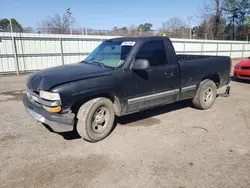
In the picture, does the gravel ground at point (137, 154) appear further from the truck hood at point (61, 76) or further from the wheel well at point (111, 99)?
the truck hood at point (61, 76)

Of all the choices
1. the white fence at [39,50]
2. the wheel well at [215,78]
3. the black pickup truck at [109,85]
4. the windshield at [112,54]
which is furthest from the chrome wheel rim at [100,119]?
the white fence at [39,50]

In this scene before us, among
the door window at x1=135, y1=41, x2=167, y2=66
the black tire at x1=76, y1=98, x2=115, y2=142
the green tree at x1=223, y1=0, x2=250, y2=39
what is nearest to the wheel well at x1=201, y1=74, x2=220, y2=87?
the door window at x1=135, y1=41, x2=167, y2=66

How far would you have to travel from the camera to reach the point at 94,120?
3.72m

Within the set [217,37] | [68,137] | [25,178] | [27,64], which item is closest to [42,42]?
[27,64]

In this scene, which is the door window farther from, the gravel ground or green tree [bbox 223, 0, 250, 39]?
green tree [bbox 223, 0, 250, 39]

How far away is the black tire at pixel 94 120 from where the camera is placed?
3.54m

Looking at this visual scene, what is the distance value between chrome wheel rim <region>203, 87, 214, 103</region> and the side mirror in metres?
2.58

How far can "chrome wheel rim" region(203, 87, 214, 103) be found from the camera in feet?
18.4

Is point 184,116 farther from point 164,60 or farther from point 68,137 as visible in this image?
point 68,137

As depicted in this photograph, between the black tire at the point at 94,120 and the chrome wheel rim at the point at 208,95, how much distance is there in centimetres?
300

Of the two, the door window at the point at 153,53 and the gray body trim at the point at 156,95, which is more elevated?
the door window at the point at 153,53

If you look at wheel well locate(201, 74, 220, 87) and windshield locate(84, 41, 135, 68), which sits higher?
windshield locate(84, 41, 135, 68)

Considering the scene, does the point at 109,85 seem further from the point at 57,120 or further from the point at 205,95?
the point at 205,95

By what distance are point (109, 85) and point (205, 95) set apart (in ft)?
10.5
